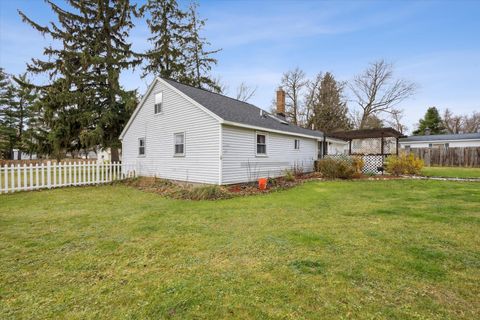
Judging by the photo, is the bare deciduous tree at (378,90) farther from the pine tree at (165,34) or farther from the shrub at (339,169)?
the pine tree at (165,34)

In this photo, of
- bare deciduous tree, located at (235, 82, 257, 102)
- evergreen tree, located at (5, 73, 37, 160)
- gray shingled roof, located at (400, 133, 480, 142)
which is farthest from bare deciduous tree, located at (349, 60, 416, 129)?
evergreen tree, located at (5, 73, 37, 160)

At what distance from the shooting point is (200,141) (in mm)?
10430

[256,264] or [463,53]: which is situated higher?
[463,53]

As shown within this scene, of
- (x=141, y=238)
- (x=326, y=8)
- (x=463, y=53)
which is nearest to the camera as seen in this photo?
(x=141, y=238)

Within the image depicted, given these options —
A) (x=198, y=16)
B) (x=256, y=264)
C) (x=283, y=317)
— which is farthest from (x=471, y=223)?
(x=198, y=16)

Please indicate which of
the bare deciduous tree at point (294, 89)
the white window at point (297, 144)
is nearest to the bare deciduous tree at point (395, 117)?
the bare deciduous tree at point (294, 89)

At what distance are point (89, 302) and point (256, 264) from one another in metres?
1.97

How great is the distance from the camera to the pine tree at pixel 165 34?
2145 cm

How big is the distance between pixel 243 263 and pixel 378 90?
1441 inches

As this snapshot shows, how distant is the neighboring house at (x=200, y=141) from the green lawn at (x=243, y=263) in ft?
13.0

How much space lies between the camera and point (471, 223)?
16.5 ft

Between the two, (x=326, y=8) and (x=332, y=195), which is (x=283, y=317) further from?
(x=326, y=8)

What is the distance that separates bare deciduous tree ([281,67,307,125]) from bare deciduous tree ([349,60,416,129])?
765 centimetres

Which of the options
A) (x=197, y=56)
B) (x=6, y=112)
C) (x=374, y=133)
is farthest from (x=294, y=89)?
(x=6, y=112)
